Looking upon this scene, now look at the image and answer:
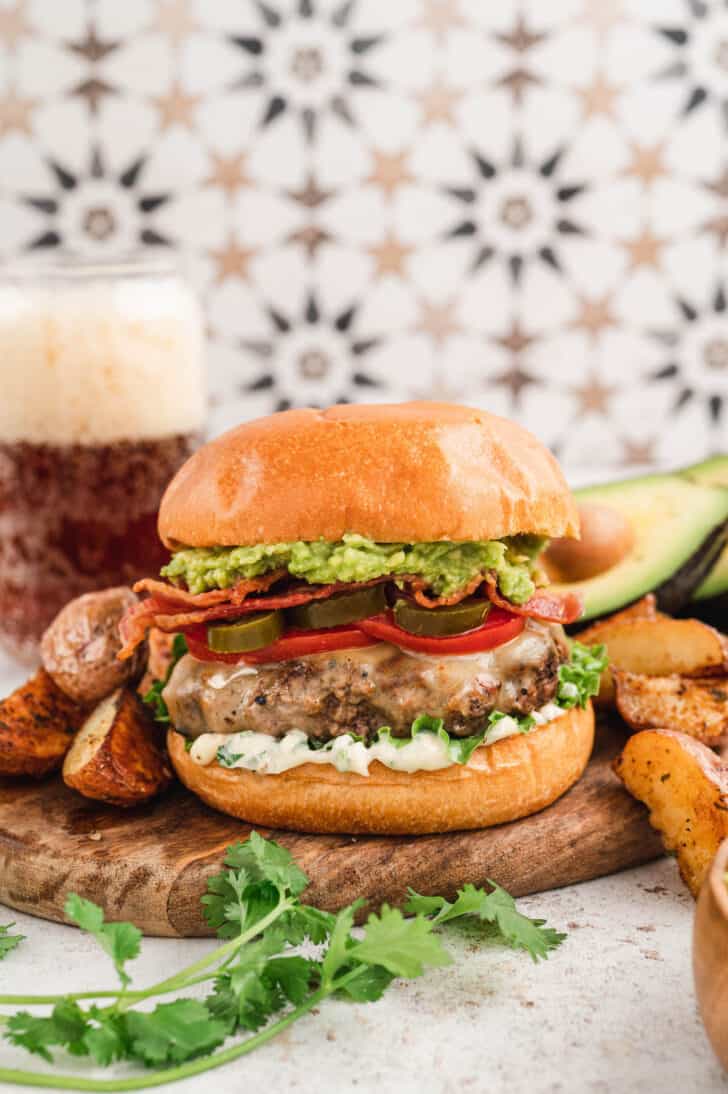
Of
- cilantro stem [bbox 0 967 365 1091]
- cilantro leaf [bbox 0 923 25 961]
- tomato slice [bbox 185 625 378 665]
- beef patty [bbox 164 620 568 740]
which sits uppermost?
tomato slice [bbox 185 625 378 665]

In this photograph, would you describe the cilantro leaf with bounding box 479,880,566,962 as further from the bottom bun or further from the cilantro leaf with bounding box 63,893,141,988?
the cilantro leaf with bounding box 63,893,141,988

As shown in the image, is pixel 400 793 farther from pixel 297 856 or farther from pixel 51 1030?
pixel 51 1030

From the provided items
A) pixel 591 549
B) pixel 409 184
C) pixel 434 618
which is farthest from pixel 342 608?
pixel 409 184

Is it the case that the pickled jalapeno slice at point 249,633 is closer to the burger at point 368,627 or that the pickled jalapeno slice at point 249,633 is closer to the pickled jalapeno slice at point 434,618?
the burger at point 368,627

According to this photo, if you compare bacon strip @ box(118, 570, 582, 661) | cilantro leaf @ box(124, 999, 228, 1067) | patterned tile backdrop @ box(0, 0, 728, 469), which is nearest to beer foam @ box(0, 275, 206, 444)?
bacon strip @ box(118, 570, 582, 661)

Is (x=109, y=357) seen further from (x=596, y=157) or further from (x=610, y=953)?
(x=596, y=157)

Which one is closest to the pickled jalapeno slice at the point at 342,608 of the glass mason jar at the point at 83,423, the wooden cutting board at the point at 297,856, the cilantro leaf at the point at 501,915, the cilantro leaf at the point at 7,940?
the wooden cutting board at the point at 297,856

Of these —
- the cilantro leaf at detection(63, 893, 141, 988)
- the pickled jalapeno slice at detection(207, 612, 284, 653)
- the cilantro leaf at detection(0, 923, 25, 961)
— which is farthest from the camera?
the pickled jalapeno slice at detection(207, 612, 284, 653)
